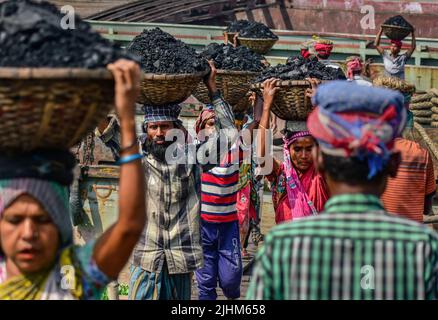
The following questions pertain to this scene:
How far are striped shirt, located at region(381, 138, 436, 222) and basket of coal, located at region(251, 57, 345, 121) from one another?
744 millimetres

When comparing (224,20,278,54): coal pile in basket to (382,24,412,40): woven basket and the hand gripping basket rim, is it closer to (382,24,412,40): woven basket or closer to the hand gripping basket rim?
(382,24,412,40): woven basket

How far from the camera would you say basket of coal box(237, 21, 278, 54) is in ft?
51.0

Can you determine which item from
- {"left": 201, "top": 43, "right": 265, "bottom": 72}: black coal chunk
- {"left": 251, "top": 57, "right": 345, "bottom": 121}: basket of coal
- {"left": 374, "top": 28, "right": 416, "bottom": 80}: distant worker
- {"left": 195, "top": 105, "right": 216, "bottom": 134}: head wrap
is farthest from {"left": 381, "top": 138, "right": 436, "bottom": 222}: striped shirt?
{"left": 374, "top": 28, "right": 416, "bottom": 80}: distant worker

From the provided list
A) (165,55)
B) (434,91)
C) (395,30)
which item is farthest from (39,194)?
(434,91)

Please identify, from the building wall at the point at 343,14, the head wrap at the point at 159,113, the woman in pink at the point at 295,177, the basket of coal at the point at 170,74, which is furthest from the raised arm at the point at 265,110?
the building wall at the point at 343,14

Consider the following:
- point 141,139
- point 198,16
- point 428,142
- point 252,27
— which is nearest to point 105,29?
point 252,27

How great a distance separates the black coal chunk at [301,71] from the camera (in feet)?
25.5

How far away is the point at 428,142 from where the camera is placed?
1378 centimetres

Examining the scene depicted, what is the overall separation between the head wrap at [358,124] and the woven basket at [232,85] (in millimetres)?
5660

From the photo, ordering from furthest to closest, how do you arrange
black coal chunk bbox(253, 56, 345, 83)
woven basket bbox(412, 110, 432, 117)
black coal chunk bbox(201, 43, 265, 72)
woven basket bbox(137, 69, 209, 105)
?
woven basket bbox(412, 110, 432, 117) < black coal chunk bbox(201, 43, 265, 72) < black coal chunk bbox(253, 56, 345, 83) < woven basket bbox(137, 69, 209, 105)

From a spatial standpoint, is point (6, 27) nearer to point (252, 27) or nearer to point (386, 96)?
point (386, 96)

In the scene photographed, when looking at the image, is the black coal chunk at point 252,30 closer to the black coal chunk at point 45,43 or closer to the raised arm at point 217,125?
the raised arm at point 217,125

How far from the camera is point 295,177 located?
7.45 meters

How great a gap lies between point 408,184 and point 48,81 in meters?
4.48
